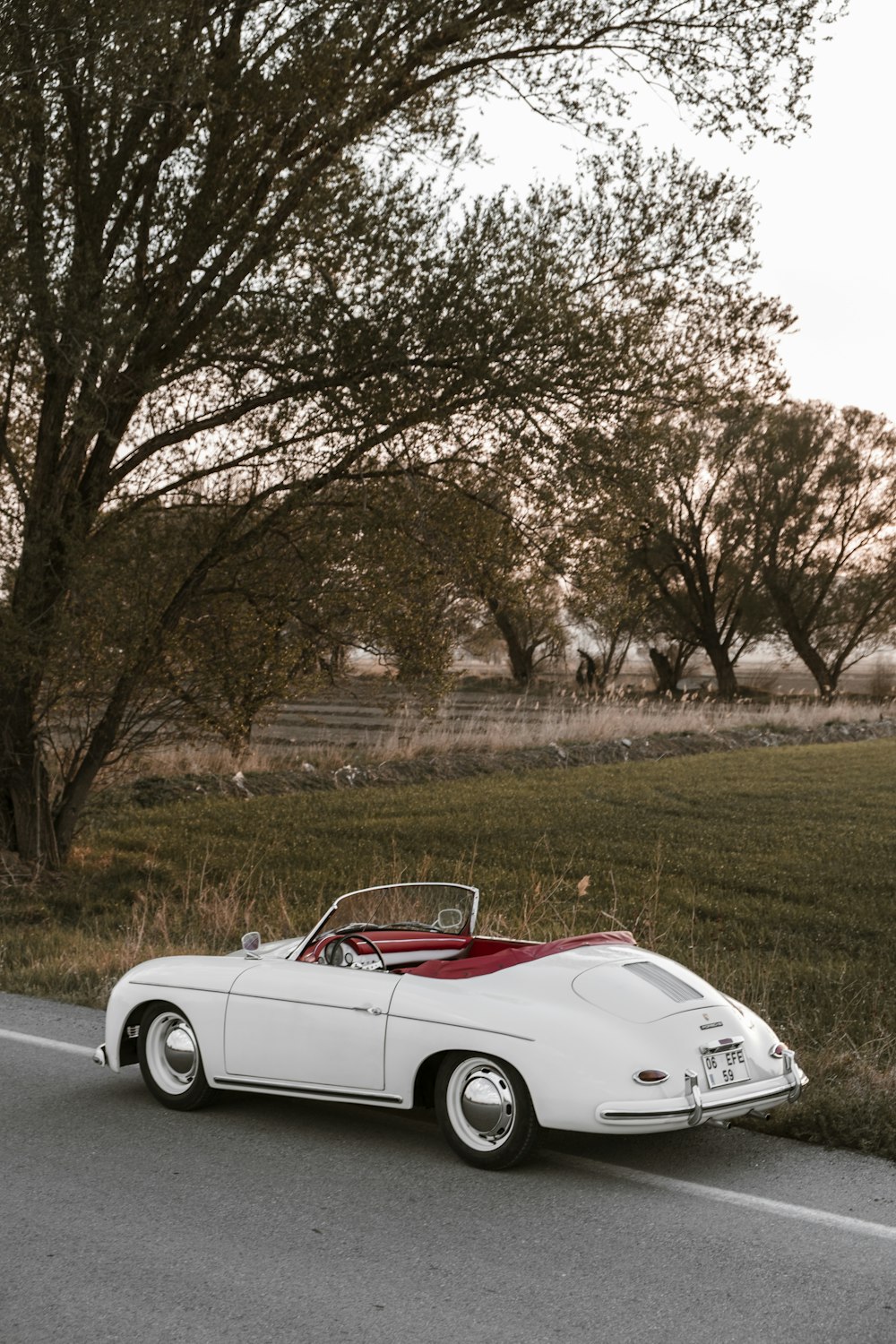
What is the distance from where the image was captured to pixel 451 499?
14867 millimetres

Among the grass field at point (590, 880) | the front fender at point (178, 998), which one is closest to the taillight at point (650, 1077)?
the grass field at point (590, 880)

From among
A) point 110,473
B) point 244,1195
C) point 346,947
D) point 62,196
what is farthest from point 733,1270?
point 62,196

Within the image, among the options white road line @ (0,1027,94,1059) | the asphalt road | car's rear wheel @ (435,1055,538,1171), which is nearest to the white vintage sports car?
car's rear wheel @ (435,1055,538,1171)

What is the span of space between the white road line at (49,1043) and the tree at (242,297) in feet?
20.8

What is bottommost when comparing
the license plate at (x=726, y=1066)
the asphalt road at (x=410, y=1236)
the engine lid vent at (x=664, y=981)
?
the asphalt road at (x=410, y=1236)

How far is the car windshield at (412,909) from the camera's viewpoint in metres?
6.78

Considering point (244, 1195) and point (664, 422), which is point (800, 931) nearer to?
point (664, 422)

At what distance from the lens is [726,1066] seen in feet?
18.5

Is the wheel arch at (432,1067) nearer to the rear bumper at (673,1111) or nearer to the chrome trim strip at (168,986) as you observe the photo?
the rear bumper at (673,1111)

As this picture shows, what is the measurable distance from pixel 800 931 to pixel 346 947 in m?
7.19

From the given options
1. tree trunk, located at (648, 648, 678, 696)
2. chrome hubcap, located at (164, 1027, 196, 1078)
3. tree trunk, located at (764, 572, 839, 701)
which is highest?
tree trunk, located at (764, 572, 839, 701)

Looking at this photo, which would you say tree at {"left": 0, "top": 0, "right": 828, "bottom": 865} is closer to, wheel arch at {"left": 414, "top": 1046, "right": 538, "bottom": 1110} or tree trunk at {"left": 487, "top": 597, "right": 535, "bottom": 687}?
wheel arch at {"left": 414, "top": 1046, "right": 538, "bottom": 1110}

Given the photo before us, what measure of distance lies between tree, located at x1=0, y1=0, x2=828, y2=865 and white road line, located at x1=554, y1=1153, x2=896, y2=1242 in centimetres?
931

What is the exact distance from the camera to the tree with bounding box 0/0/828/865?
13703mm
